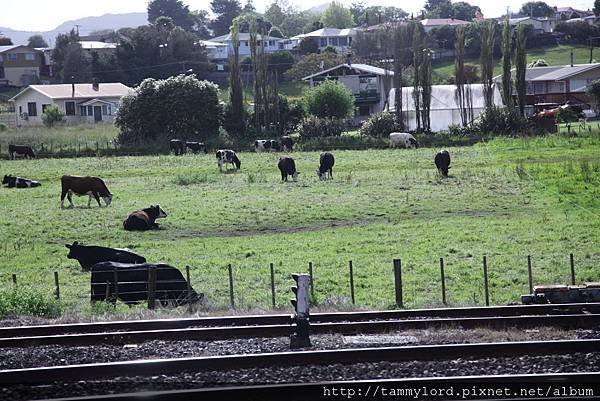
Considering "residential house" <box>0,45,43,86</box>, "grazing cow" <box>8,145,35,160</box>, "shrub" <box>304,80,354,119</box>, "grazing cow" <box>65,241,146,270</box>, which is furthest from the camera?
"residential house" <box>0,45,43,86</box>

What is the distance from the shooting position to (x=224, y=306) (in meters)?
14.5

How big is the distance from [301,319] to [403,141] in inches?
1671

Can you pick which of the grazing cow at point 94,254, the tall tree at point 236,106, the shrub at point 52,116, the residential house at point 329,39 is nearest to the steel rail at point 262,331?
the grazing cow at point 94,254

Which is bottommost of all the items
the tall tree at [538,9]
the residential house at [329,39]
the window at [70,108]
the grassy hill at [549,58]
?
the window at [70,108]

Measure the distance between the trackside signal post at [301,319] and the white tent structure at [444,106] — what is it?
52.9 m

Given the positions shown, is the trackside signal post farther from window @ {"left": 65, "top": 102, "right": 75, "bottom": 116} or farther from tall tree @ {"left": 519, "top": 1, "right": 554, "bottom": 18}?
tall tree @ {"left": 519, "top": 1, "right": 554, "bottom": 18}

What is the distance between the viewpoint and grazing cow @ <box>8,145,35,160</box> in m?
Answer: 49.9

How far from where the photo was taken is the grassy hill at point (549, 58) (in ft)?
338

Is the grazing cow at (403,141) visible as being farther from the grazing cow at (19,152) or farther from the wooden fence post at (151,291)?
the wooden fence post at (151,291)

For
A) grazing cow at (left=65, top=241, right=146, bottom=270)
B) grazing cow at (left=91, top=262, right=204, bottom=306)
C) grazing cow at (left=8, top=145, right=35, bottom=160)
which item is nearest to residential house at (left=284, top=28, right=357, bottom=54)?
grazing cow at (left=8, top=145, right=35, bottom=160)

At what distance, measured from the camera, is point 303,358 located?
9.88m

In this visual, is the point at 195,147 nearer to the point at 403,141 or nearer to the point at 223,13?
the point at 403,141

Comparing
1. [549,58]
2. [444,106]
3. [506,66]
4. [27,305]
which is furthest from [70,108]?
[27,305]

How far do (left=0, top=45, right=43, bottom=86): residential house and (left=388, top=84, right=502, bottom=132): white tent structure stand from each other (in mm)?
60158
